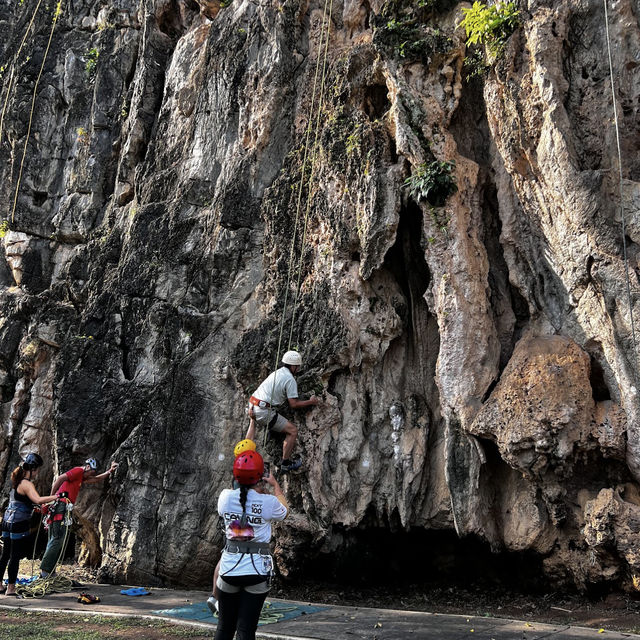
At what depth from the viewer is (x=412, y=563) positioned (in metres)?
9.71

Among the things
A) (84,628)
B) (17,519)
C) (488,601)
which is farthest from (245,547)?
(17,519)

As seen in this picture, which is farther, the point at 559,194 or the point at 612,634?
the point at 559,194

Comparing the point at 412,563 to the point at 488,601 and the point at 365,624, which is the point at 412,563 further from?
the point at 365,624

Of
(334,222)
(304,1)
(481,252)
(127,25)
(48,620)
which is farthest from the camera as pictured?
(127,25)

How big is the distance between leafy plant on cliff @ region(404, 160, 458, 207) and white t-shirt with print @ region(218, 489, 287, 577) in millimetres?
5723

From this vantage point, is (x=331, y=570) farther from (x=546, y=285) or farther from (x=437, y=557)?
(x=546, y=285)

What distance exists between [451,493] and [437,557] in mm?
1673

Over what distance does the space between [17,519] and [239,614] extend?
5.49 meters

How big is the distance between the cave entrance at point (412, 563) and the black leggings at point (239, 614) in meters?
4.93

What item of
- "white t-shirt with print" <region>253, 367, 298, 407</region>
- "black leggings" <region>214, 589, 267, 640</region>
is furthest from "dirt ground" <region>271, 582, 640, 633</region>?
"black leggings" <region>214, 589, 267, 640</region>

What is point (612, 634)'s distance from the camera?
6098 mm

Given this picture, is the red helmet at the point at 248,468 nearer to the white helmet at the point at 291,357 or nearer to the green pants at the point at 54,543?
the white helmet at the point at 291,357

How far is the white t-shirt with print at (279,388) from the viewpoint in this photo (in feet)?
29.3

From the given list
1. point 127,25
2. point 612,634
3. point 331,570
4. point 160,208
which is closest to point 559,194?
point 612,634
